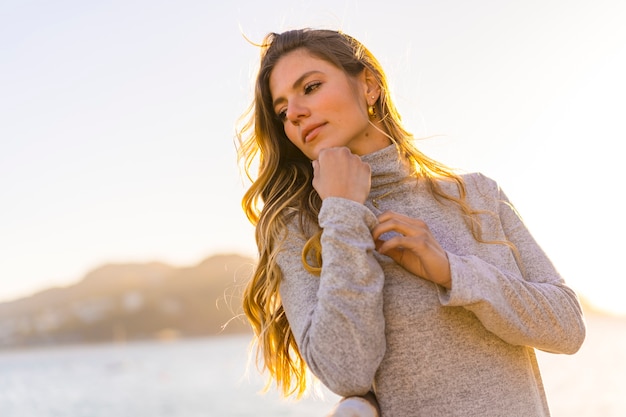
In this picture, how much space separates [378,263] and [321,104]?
576mm

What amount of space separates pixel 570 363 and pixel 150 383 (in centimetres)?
1887

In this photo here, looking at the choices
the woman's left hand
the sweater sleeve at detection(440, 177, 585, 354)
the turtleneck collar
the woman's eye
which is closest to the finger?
the woman's left hand

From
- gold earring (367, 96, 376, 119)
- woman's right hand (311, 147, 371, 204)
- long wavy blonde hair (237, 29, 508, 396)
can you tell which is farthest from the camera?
gold earring (367, 96, 376, 119)

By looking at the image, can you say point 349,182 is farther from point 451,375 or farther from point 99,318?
point 99,318

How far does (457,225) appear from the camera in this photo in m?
2.33

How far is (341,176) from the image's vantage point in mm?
2113

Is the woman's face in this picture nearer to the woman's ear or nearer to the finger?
the woman's ear

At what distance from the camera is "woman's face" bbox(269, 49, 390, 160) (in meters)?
2.33

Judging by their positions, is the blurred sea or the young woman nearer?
the young woman

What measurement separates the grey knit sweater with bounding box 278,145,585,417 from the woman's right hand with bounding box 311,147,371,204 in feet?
0.19

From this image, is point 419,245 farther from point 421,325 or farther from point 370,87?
point 370,87

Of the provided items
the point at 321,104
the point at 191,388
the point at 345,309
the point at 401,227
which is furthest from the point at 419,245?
the point at 191,388

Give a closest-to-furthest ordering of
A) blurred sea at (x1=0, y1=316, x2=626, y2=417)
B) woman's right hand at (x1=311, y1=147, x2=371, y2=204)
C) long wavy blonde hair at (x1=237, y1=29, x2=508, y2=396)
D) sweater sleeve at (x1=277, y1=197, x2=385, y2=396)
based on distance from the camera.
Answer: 1. sweater sleeve at (x1=277, y1=197, x2=385, y2=396)
2. woman's right hand at (x1=311, y1=147, x2=371, y2=204)
3. long wavy blonde hair at (x1=237, y1=29, x2=508, y2=396)
4. blurred sea at (x1=0, y1=316, x2=626, y2=417)

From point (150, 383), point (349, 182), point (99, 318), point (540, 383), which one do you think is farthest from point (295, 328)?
point (99, 318)
